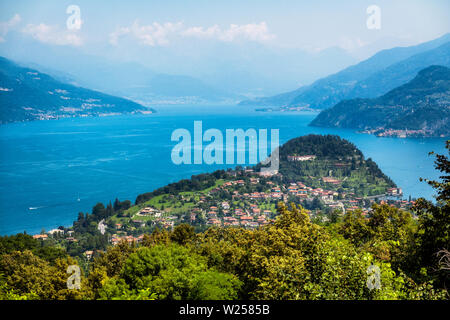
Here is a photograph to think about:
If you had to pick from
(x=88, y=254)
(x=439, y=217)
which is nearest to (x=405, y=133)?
(x=88, y=254)

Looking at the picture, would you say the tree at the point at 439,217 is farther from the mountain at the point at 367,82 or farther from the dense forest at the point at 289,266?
the mountain at the point at 367,82

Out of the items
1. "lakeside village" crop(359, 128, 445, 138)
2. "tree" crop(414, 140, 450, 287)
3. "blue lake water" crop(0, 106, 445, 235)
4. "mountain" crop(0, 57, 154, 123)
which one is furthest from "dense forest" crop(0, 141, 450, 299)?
"mountain" crop(0, 57, 154, 123)

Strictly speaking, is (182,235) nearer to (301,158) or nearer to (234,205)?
(234,205)

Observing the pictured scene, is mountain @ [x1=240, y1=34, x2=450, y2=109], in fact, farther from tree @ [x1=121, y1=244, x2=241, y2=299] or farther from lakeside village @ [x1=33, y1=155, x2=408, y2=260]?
tree @ [x1=121, y1=244, x2=241, y2=299]

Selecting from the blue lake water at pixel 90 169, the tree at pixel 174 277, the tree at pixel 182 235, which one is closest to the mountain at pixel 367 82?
the blue lake water at pixel 90 169
